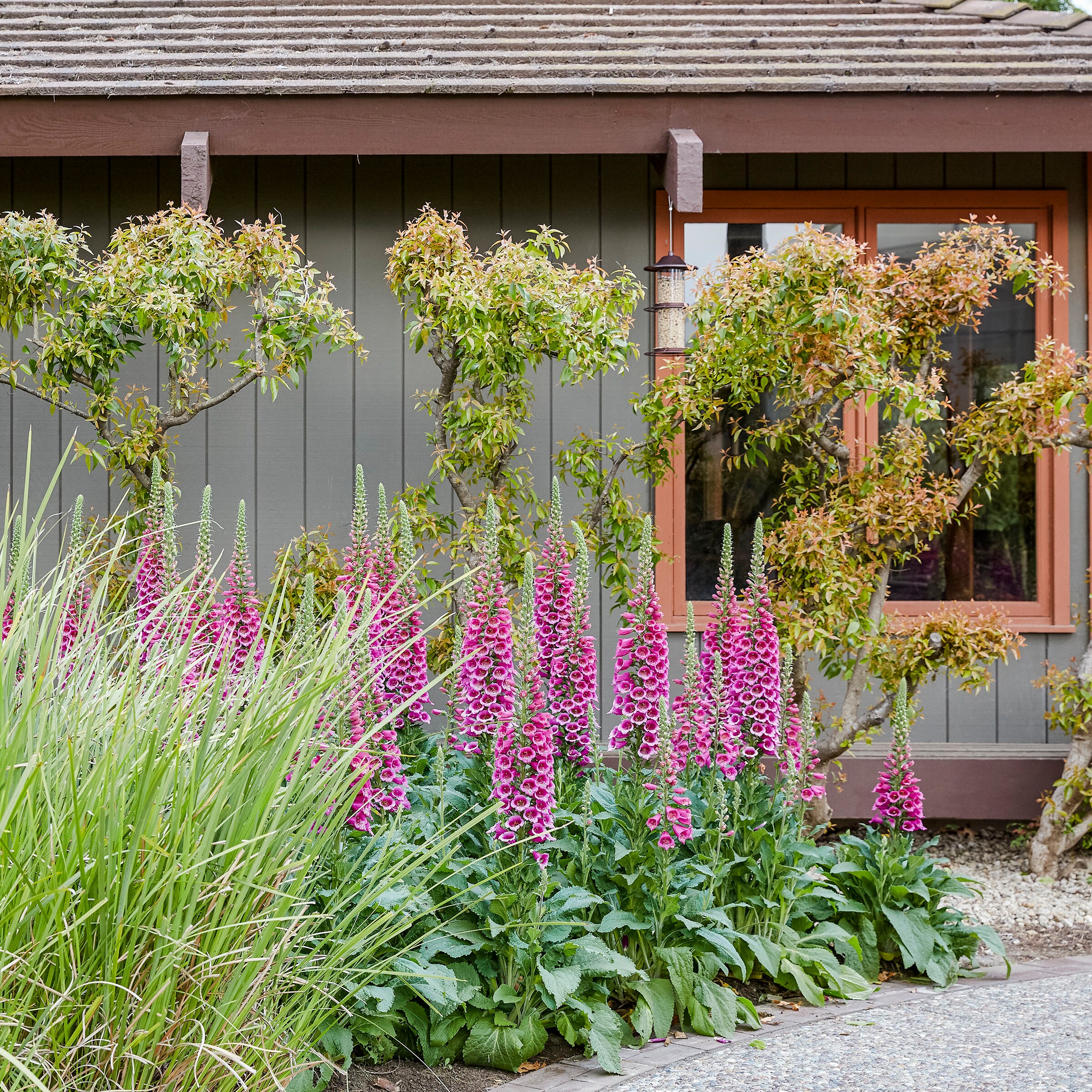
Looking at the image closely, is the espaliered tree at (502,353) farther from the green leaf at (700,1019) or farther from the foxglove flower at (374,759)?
the green leaf at (700,1019)

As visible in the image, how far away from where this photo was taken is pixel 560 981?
2.71m

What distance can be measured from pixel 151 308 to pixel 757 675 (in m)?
2.57

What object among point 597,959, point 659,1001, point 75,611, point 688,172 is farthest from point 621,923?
point 688,172

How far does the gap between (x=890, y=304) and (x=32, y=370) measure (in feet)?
11.4

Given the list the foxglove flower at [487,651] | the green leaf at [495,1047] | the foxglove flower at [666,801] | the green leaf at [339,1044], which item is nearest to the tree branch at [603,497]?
the foxglove flower at [487,651]

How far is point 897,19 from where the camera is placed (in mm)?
5723

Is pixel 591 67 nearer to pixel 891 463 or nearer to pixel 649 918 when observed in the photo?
pixel 891 463

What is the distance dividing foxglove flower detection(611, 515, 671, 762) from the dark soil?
34.1 inches

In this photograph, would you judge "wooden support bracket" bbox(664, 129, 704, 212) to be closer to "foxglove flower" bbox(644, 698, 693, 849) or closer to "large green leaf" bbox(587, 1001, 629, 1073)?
"foxglove flower" bbox(644, 698, 693, 849)

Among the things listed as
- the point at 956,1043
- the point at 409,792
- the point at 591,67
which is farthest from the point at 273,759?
the point at 591,67

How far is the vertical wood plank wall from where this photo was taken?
17.3 ft

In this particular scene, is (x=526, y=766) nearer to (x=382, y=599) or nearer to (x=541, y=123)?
(x=382, y=599)

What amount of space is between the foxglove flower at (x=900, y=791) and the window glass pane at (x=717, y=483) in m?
1.84

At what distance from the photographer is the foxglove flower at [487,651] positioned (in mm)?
2936
